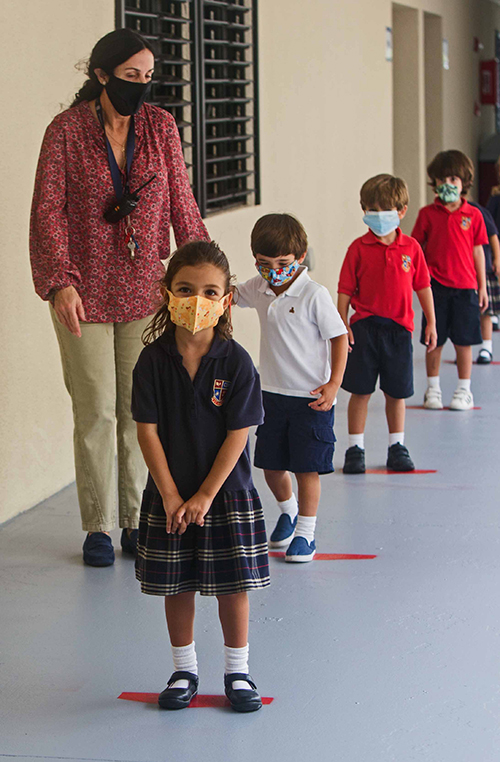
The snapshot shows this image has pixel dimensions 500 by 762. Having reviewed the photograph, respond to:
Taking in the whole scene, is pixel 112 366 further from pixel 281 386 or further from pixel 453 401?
pixel 453 401

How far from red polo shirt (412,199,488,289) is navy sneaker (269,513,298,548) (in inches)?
94.6

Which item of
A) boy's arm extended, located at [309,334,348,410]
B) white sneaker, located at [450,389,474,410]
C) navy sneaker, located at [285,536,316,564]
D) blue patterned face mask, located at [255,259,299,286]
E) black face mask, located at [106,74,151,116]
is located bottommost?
navy sneaker, located at [285,536,316,564]

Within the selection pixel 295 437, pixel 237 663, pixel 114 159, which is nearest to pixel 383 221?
pixel 295 437

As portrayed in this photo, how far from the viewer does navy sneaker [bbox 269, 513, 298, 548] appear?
3480 millimetres

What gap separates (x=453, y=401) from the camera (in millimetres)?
5598

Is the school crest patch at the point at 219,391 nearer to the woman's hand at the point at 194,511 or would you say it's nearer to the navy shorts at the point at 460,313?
the woman's hand at the point at 194,511

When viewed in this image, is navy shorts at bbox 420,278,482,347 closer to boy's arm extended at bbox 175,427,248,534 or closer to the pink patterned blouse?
the pink patterned blouse

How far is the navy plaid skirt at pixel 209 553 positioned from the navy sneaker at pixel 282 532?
1.13 m

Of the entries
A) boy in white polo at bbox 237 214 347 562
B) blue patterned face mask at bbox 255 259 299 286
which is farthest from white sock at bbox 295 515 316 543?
blue patterned face mask at bbox 255 259 299 286

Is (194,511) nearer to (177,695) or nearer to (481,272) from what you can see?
(177,695)

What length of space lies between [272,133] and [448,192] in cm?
203

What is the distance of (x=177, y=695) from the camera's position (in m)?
2.35

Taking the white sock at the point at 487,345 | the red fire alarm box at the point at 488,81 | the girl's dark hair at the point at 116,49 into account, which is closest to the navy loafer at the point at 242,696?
the girl's dark hair at the point at 116,49

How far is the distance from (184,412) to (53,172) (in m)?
1.14
